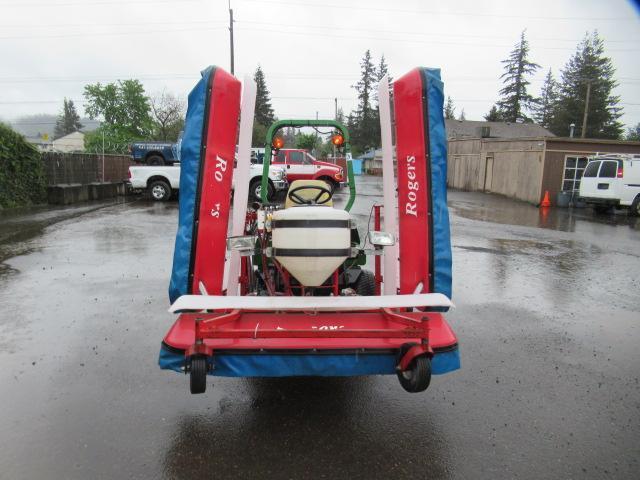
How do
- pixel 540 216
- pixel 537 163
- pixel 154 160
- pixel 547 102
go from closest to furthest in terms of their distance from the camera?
pixel 540 216, pixel 537 163, pixel 154 160, pixel 547 102

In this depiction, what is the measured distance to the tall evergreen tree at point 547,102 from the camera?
2670 inches

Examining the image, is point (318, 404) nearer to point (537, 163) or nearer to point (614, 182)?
point (614, 182)

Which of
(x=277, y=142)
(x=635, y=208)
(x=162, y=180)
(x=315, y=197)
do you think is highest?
(x=277, y=142)

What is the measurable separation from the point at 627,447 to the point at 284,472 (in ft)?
7.16

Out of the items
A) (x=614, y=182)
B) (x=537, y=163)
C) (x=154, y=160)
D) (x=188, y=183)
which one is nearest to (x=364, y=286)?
(x=188, y=183)

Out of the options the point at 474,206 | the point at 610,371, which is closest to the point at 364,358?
the point at 610,371

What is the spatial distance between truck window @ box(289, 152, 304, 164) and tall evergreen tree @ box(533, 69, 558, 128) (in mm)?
57449

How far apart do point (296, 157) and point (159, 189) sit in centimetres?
611

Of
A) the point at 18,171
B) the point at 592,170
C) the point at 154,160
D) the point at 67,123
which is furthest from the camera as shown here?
the point at 67,123

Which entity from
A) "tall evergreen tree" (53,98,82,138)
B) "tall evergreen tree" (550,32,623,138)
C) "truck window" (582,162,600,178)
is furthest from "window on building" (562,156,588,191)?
"tall evergreen tree" (53,98,82,138)

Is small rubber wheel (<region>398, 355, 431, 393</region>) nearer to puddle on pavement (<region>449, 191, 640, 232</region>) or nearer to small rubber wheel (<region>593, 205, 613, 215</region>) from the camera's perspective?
puddle on pavement (<region>449, 191, 640, 232</region>)

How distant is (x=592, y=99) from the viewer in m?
54.8

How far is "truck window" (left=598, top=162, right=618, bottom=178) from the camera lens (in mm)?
16922

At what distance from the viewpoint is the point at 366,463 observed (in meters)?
2.73
